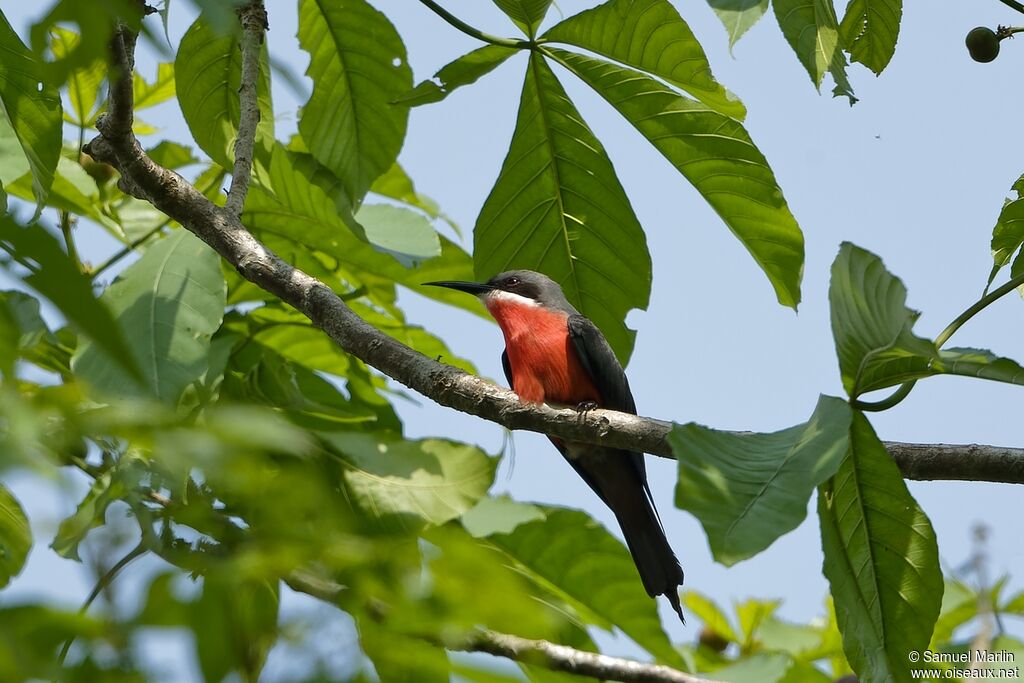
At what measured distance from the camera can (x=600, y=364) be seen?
4992 millimetres

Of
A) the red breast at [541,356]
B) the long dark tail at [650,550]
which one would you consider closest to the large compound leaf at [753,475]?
the long dark tail at [650,550]

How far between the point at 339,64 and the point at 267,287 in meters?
1.11

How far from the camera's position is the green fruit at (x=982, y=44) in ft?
10.9

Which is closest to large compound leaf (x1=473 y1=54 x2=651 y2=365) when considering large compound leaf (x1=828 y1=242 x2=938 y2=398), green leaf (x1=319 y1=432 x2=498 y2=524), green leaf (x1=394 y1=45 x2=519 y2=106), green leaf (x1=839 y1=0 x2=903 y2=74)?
green leaf (x1=394 y1=45 x2=519 y2=106)

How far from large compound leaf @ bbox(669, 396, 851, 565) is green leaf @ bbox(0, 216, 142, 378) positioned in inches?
49.3

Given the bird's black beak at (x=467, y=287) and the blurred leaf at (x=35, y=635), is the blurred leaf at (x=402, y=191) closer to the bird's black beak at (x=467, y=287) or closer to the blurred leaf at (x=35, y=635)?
the bird's black beak at (x=467, y=287)

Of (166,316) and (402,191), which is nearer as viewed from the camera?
(166,316)

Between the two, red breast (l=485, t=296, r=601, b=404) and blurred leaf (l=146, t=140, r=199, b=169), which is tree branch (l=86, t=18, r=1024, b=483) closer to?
blurred leaf (l=146, t=140, r=199, b=169)

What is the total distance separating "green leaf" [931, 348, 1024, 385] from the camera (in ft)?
7.09

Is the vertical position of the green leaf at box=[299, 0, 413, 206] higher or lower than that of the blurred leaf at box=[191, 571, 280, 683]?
higher

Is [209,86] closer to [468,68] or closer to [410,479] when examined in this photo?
[468,68]

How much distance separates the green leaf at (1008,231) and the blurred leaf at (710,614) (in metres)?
3.25

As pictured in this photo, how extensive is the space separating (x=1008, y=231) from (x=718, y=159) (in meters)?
0.90

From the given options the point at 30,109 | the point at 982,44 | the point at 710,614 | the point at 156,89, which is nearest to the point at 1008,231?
the point at 982,44
